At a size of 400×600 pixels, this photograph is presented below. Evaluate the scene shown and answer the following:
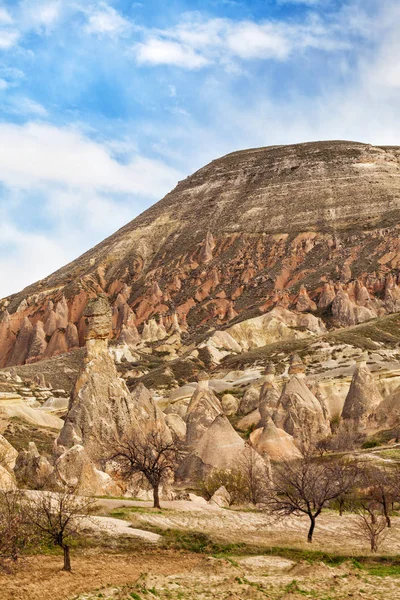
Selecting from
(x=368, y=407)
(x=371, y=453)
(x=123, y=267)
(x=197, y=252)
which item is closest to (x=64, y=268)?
(x=123, y=267)

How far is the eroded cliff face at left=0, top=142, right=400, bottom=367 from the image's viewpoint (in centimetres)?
12400

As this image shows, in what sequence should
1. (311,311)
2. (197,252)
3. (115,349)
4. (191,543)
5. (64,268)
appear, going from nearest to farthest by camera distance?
(191,543) → (115,349) → (311,311) → (197,252) → (64,268)

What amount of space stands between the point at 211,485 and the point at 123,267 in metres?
120

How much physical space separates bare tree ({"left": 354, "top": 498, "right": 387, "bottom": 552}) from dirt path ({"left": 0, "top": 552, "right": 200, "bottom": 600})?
6771 mm

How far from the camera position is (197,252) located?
15275cm

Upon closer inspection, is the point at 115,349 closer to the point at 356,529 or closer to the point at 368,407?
the point at 368,407

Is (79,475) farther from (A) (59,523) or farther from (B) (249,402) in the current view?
(B) (249,402)

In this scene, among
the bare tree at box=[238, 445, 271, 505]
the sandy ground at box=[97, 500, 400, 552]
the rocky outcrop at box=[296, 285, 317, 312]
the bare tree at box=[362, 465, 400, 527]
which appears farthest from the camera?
Result: the rocky outcrop at box=[296, 285, 317, 312]

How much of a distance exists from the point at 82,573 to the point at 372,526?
12563 mm

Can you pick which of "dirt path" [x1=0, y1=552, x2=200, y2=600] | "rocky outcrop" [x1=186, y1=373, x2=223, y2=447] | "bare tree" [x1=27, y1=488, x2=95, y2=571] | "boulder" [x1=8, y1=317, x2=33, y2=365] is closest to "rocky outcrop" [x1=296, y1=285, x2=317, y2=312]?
"boulder" [x1=8, y1=317, x2=33, y2=365]

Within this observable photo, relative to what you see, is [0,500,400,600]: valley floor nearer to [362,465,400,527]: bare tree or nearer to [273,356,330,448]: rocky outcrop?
[362,465,400,527]: bare tree

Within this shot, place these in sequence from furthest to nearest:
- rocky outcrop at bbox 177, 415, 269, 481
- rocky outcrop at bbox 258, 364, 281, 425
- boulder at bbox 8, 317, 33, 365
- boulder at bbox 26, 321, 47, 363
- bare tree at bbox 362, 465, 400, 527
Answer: boulder at bbox 8, 317, 33, 365 → boulder at bbox 26, 321, 47, 363 → rocky outcrop at bbox 258, 364, 281, 425 → rocky outcrop at bbox 177, 415, 269, 481 → bare tree at bbox 362, 465, 400, 527

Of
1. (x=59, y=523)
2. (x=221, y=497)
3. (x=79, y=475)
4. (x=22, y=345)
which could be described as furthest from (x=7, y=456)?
(x=22, y=345)

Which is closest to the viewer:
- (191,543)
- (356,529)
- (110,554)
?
(110,554)
